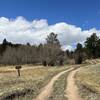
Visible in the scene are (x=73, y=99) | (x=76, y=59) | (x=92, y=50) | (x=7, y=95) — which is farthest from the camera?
(x=92, y=50)

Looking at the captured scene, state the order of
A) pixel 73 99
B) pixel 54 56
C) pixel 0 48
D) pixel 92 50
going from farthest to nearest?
pixel 0 48 → pixel 92 50 → pixel 54 56 → pixel 73 99

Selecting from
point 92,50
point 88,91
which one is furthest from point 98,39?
point 88,91

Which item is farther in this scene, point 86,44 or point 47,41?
point 47,41

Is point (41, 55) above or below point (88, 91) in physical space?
above

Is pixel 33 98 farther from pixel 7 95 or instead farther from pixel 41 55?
pixel 41 55

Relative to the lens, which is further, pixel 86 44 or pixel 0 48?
pixel 0 48

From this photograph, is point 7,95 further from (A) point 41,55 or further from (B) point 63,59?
(A) point 41,55

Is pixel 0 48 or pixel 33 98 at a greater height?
pixel 0 48

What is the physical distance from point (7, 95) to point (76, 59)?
282ft

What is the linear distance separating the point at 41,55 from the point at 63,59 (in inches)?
1161

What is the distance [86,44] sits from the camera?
137750 millimetres

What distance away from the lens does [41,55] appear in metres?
144

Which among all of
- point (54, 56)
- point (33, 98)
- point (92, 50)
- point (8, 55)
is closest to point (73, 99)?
point (33, 98)

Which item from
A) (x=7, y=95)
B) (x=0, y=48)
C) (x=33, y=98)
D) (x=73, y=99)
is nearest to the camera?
(x=73, y=99)
